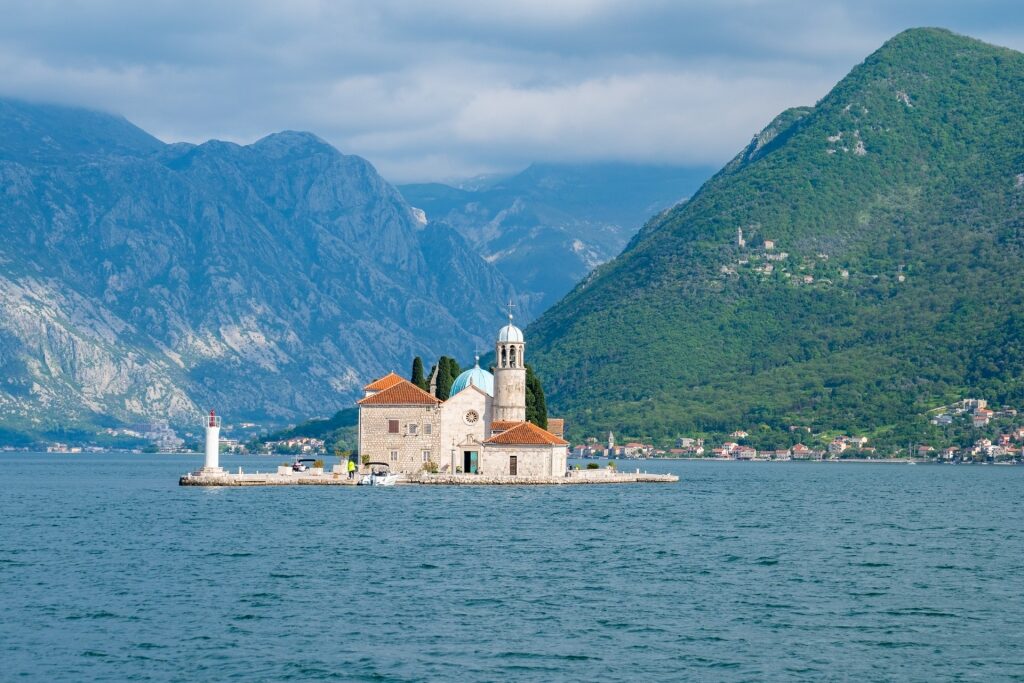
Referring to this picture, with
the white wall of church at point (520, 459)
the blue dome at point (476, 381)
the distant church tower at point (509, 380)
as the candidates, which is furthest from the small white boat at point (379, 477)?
the distant church tower at point (509, 380)

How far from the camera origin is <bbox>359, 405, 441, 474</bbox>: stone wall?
412ft

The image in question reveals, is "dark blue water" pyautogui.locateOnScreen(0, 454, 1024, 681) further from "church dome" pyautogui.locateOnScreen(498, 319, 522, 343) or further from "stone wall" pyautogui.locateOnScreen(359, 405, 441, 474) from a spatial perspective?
"church dome" pyautogui.locateOnScreen(498, 319, 522, 343)

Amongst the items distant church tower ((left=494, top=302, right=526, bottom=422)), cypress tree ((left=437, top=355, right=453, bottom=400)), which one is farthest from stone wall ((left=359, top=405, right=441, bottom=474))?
cypress tree ((left=437, top=355, right=453, bottom=400))

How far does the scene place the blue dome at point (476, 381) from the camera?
131625 millimetres

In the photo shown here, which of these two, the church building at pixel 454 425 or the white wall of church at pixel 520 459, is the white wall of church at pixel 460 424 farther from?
the white wall of church at pixel 520 459

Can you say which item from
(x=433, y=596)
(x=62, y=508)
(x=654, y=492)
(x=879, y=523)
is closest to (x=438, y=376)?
(x=654, y=492)

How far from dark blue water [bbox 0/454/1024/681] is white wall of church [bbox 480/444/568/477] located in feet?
53.4

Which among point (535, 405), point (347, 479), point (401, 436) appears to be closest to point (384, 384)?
point (401, 436)

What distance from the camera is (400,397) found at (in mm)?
125500

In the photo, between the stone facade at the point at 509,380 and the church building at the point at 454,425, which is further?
the stone facade at the point at 509,380

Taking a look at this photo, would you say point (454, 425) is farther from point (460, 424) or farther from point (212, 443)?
point (212, 443)

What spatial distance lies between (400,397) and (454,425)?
5084 millimetres

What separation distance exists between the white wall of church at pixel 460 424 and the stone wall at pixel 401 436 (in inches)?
23.9

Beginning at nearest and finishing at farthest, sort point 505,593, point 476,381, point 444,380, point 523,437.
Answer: point 505,593
point 523,437
point 476,381
point 444,380
